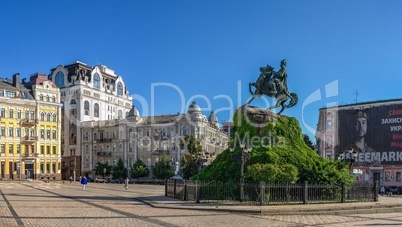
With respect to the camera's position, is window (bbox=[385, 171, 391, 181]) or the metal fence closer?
the metal fence

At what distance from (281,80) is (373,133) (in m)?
39.6

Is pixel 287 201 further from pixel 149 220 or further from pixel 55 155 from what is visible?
pixel 55 155

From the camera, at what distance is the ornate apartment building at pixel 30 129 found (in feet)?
219

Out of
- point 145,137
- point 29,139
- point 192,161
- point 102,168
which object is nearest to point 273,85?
point 192,161

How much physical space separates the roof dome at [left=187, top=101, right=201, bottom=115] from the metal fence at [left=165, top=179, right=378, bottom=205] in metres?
46.4

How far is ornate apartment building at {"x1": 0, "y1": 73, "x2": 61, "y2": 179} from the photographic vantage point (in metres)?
66.7

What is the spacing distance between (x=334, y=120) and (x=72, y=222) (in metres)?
57.6

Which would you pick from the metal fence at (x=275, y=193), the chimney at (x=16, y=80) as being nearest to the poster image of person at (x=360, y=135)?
the metal fence at (x=275, y=193)

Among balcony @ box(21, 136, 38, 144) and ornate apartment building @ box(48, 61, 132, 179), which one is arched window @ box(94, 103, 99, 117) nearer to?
ornate apartment building @ box(48, 61, 132, 179)

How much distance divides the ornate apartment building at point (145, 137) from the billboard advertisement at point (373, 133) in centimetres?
2139

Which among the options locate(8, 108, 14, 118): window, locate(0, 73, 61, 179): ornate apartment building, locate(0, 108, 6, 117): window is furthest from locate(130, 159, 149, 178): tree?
locate(0, 108, 6, 117): window

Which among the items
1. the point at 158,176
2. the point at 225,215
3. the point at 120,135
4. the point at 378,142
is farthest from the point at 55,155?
the point at 225,215

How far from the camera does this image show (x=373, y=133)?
60.8 metres

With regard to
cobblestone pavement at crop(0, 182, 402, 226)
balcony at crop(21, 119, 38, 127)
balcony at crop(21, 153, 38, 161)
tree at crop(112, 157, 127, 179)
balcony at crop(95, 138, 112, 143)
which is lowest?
tree at crop(112, 157, 127, 179)
